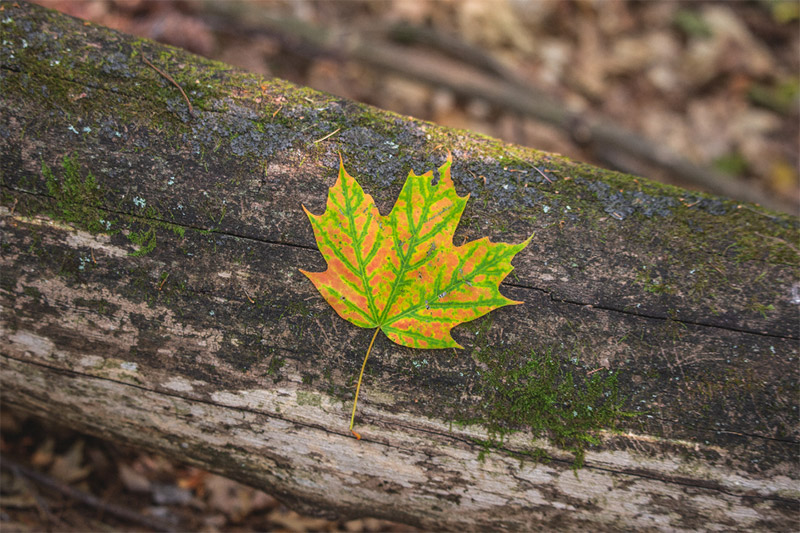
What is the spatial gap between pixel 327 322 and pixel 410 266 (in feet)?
1.10

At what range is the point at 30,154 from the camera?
1470mm

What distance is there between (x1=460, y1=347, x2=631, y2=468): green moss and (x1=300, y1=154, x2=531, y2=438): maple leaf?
189mm

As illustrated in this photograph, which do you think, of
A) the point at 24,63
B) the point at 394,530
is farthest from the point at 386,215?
the point at 394,530

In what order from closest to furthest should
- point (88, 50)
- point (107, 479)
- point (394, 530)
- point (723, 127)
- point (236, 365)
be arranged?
point (236, 365) < point (88, 50) < point (107, 479) < point (394, 530) < point (723, 127)

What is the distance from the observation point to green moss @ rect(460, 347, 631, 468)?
1.45 meters

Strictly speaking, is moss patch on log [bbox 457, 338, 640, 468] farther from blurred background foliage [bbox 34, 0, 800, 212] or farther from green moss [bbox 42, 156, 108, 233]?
blurred background foliage [bbox 34, 0, 800, 212]

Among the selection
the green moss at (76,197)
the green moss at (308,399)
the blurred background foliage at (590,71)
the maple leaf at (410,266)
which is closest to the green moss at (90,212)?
the green moss at (76,197)

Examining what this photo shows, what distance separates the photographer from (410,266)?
1.43m

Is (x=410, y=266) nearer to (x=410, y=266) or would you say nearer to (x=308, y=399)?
(x=410, y=266)

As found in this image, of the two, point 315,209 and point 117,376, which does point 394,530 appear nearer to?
point 117,376

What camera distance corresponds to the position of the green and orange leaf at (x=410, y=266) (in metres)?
1.43

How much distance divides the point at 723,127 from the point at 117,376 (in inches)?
203

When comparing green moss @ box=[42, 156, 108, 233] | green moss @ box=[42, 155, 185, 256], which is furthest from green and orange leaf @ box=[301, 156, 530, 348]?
green moss @ box=[42, 156, 108, 233]

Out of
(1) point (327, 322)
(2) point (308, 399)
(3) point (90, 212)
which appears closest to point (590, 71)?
(1) point (327, 322)
